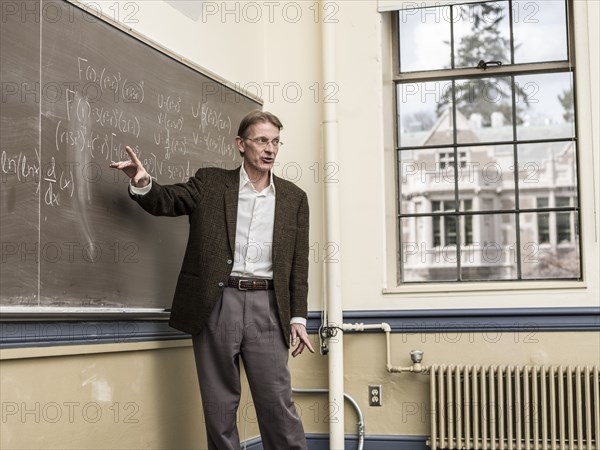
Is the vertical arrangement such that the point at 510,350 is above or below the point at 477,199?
below

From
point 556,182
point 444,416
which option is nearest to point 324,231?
point 444,416

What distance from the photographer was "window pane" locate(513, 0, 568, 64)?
4.53 m

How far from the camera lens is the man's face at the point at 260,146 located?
3.42 meters

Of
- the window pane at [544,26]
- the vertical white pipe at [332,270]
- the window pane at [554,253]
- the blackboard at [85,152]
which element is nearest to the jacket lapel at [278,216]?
the blackboard at [85,152]

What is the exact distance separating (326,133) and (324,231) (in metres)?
0.48

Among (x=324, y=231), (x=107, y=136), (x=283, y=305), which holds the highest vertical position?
(x=107, y=136)

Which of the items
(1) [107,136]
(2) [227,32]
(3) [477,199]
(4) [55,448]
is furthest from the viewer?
(3) [477,199]

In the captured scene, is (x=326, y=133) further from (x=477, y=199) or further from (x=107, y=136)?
(x=477, y=199)

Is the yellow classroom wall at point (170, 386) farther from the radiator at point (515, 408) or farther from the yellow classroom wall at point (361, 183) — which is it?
the radiator at point (515, 408)

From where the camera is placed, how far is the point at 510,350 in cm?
430

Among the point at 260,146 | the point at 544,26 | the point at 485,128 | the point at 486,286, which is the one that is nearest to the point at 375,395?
the point at 486,286

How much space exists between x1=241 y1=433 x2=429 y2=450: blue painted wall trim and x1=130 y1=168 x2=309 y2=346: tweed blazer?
1.15 m

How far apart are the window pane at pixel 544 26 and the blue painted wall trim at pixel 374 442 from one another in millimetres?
1930

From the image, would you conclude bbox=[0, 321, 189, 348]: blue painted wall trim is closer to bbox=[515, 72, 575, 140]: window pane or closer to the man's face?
the man's face
